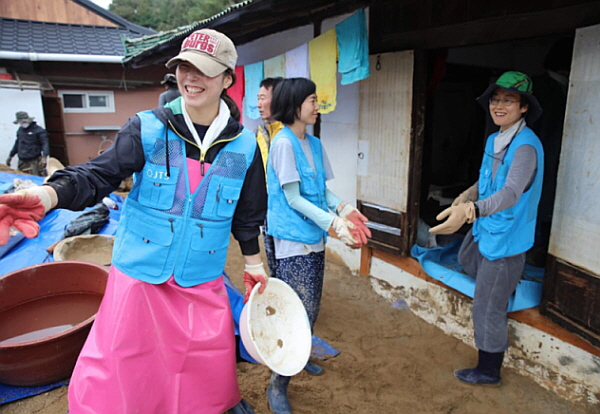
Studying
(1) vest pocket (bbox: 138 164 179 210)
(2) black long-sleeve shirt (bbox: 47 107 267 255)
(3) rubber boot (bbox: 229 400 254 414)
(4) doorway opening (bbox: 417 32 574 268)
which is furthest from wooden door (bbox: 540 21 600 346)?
(1) vest pocket (bbox: 138 164 179 210)

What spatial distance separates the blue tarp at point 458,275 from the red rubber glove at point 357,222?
139cm

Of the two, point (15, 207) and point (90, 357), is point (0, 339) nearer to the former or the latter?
point (90, 357)

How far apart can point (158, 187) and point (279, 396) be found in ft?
5.23

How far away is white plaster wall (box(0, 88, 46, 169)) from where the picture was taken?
10.6 metres

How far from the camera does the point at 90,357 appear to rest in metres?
1.81

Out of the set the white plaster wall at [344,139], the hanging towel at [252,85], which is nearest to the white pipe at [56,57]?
the hanging towel at [252,85]

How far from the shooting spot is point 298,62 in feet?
15.2

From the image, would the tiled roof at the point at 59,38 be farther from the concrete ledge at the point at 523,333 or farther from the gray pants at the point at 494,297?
the gray pants at the point at 494,297

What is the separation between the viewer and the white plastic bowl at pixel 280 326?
2289mm

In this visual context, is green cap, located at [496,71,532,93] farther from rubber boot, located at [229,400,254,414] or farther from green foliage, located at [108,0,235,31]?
green foliage, located at [108,0,235,31]

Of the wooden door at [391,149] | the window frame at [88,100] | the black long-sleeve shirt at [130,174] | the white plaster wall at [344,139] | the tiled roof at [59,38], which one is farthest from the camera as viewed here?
the window frame at [88,100]

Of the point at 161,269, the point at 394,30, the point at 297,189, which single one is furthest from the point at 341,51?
the point at 161,269

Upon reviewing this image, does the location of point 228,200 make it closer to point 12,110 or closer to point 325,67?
point 325,67

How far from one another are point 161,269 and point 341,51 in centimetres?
281
